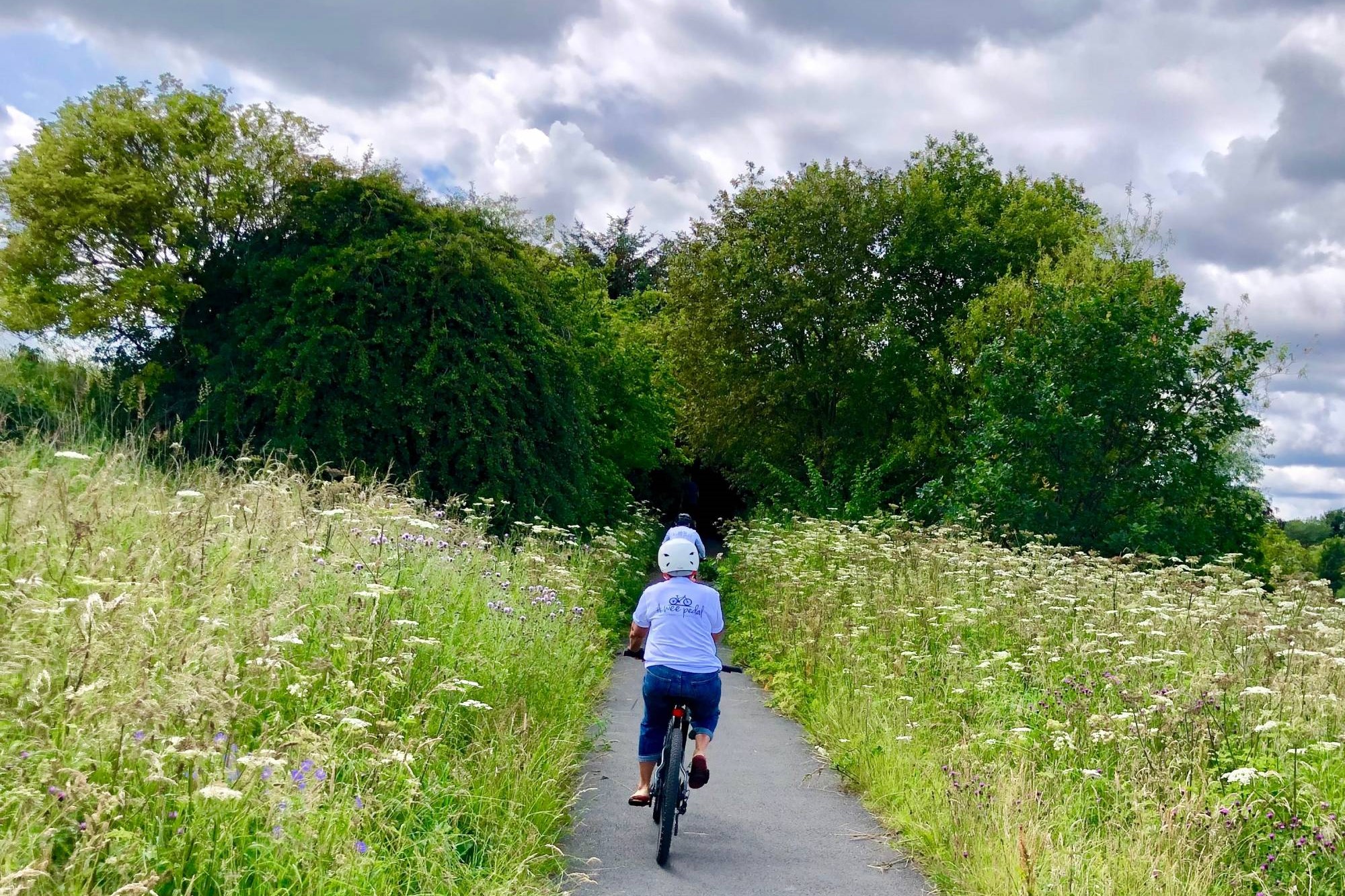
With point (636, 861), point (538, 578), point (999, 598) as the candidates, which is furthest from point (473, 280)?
point (636, 861)

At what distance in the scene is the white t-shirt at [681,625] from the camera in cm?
625

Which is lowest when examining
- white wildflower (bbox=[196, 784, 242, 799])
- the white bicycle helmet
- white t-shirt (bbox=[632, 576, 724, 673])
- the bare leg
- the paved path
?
the paved path

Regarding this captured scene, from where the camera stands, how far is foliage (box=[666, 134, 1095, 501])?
28.9m

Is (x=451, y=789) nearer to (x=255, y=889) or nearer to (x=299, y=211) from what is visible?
(x=255, y=889)

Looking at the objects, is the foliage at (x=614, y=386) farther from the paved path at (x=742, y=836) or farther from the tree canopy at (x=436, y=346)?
the paved path at (x=742, y=836)

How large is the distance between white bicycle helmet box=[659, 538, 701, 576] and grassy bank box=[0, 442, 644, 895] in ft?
4.59

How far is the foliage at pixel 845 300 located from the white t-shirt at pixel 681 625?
21.6m

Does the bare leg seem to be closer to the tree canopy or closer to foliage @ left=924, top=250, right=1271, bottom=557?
the tree canopy

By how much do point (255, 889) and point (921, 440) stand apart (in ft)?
85.4

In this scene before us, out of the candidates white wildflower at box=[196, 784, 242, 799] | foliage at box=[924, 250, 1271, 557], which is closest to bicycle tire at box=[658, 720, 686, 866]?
white wildflower at box=[196, 784, 242, 799]

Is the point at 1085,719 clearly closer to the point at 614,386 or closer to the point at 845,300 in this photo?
the point at 614,386

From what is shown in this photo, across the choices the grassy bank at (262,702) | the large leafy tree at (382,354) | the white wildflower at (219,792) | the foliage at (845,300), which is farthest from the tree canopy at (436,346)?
the white wildflower at (219,792)

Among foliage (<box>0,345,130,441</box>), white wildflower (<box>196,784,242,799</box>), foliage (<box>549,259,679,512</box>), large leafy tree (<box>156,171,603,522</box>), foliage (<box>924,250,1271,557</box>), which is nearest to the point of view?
white wildflower (<box>196,784,242,799</box>)

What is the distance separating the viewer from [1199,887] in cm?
456
